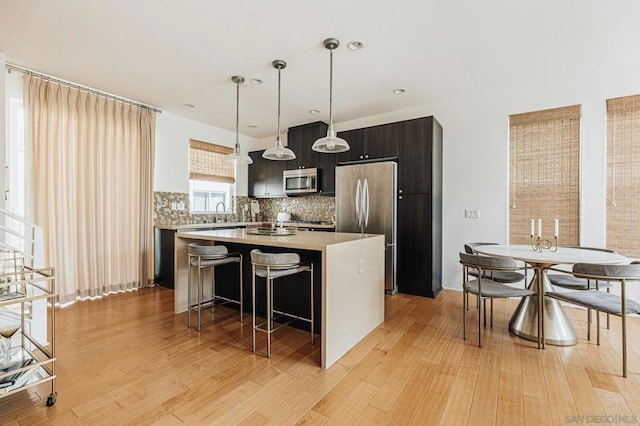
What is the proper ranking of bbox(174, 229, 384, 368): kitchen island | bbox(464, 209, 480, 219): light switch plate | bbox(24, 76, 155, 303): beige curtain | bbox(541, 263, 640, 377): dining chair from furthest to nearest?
1. bbox(464, 209, 480, 219): light switch plate
2. bbox(24, 76, 155, 303): beige curtain
3. bbox(174, 229, 384, 368): kitchen island
4. bbox(541, 263, 640, 377): dining chair

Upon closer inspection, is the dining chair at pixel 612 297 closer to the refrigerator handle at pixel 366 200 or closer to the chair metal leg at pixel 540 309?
the chair metal leg at pixel 540 309

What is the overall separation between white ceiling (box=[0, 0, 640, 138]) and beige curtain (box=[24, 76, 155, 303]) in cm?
34

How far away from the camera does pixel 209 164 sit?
538cm

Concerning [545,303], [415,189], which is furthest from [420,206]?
[545,303]

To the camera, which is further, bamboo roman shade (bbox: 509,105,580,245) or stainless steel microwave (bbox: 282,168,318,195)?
stainless steel microwave (bbox: 282,168,318,195)

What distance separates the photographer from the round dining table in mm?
2389

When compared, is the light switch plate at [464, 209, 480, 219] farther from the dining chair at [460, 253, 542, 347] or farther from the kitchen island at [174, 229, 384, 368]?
the kitchen island at [174, 229, 384, 368]

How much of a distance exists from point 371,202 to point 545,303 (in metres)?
2.23

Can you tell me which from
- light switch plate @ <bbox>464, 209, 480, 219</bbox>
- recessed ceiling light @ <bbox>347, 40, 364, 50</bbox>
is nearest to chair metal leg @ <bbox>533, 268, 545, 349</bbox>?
light switch plate @ <bbox>464, 209, 480, 219</bbox>

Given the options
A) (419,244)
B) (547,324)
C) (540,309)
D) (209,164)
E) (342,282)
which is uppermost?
(209,164)

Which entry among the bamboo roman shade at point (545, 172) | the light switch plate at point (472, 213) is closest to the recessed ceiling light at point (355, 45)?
the bamboo roman shade at point (545, 172)

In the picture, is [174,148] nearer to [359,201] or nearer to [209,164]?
[209,164]

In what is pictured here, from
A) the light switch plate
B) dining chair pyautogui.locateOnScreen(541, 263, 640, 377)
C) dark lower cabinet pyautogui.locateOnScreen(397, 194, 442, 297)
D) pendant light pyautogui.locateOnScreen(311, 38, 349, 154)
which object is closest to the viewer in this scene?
dining chair pyautogui.locateOnScreen(541, 263, 640, 377)

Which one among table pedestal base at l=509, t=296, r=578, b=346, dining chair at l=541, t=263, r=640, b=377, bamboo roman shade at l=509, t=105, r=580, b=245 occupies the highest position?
bamboo roman shade at l=509, t=105, r=580, b=245
